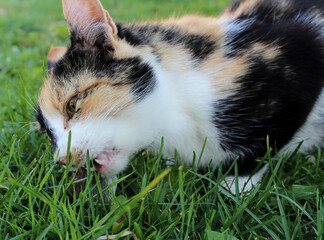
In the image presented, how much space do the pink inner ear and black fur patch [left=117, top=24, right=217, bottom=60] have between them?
0.43ft

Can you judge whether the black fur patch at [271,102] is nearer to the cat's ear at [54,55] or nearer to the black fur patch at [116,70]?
the black fur patch at [116,70]

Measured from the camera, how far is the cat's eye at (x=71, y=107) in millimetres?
1333

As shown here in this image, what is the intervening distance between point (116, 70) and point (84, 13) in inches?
9.6

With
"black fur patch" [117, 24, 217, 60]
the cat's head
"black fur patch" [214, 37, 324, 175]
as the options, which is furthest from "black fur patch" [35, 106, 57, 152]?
"black fur patch" [214, 37, 324, 175]

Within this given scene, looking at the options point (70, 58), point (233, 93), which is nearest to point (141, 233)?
point (233, 93)

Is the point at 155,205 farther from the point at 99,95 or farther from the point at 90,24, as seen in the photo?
the point at 90,24

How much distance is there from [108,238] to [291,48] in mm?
1012

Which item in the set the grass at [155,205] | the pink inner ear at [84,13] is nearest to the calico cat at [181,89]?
the pink inner ear at [84,13]

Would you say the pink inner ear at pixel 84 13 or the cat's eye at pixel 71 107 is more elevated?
the pink inner ear at pixel 84 13

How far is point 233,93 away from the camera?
1412 mm

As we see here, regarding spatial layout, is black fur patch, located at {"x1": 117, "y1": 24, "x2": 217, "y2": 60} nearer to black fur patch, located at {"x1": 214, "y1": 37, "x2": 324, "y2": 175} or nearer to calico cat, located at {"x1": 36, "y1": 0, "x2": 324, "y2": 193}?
calico cat, located at {"x1": 36, "y1": 0, "x2": 324, "y2": 193}

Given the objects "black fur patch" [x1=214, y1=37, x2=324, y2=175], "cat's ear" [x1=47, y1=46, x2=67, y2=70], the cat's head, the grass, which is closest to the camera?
the grass

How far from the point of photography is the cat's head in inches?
50.7

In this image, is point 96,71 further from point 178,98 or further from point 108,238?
point 108,238
